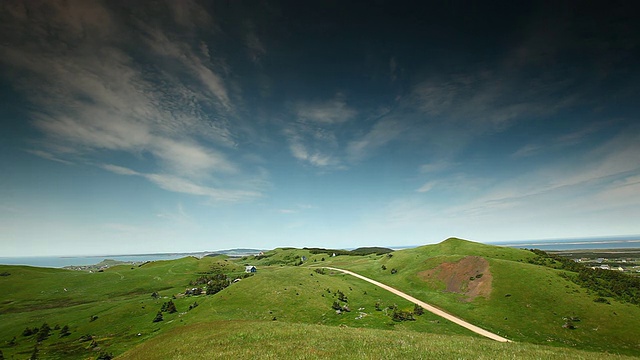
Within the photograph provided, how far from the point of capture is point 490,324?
5019 centimetres

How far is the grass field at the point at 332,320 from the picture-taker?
20844mm

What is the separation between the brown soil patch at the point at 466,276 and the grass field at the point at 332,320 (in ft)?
5.94

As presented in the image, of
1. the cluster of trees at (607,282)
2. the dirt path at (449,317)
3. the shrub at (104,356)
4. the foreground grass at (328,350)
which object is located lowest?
the shrub at (104,356)

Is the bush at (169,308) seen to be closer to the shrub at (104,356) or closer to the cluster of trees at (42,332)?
the cluster of trees at (42,332)

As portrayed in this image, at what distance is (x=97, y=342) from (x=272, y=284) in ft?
132

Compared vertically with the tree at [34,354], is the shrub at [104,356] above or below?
above

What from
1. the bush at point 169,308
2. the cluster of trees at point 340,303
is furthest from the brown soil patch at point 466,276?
the bush at point 169,308

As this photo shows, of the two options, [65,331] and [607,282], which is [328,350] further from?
[65,331]

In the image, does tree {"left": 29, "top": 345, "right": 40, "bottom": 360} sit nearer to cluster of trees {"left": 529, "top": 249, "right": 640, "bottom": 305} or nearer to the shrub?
the shrub

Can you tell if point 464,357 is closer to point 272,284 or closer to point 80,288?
point 272,284

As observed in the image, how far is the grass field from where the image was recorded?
68.4ft

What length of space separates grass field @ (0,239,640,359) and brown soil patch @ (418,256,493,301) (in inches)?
71.3

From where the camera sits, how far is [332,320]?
182 feet

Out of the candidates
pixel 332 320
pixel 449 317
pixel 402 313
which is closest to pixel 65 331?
pixel 332 320
